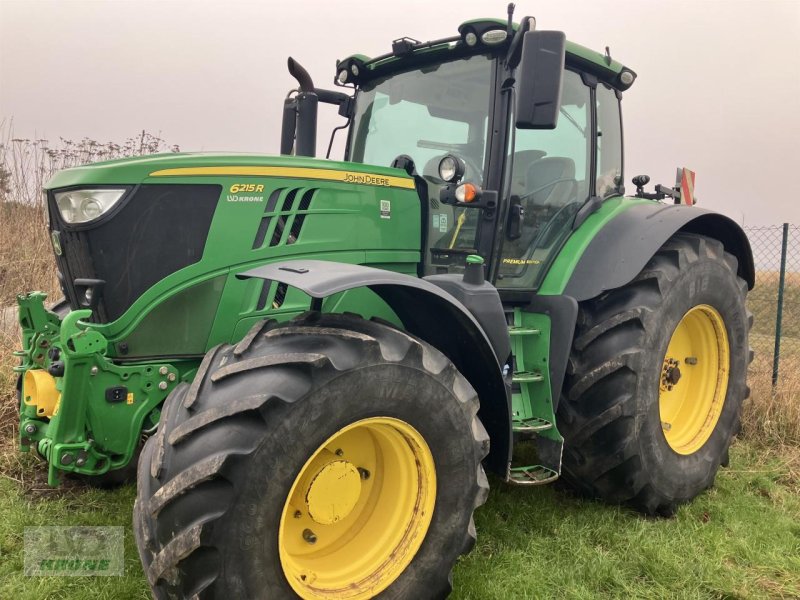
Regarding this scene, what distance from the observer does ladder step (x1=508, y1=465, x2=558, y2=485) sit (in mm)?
2904

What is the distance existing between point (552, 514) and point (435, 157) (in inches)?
79.5

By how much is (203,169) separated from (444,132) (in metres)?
1.34

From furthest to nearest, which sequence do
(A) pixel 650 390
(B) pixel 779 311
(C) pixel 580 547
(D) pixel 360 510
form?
(B) pixel 779 311, (A) pixel 650 390, (C) pixel 580 547, (D) pixel 360 510

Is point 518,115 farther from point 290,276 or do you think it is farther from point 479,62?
point 290,276

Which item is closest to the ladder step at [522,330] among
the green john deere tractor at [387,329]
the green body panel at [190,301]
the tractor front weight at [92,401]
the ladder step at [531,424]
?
the green john deere tractor at [387,329]

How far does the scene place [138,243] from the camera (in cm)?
260

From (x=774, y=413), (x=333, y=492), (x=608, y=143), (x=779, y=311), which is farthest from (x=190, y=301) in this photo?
(x=779, y=311)

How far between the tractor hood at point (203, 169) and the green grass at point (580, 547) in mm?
1632

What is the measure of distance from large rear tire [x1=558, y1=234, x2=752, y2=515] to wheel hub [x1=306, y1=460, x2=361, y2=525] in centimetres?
144

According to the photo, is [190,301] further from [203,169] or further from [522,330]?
[522,330]

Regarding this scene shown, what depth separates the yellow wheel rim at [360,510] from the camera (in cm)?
224

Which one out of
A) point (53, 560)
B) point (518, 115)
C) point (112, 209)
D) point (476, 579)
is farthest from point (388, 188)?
point (53, 560)

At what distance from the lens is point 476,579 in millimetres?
2697

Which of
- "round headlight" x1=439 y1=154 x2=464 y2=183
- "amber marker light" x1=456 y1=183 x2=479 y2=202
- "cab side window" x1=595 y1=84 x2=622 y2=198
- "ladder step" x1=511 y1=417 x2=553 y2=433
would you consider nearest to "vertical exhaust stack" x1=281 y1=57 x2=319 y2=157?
"round headlight" x1=439 y1=154 x2=464 y2=183
